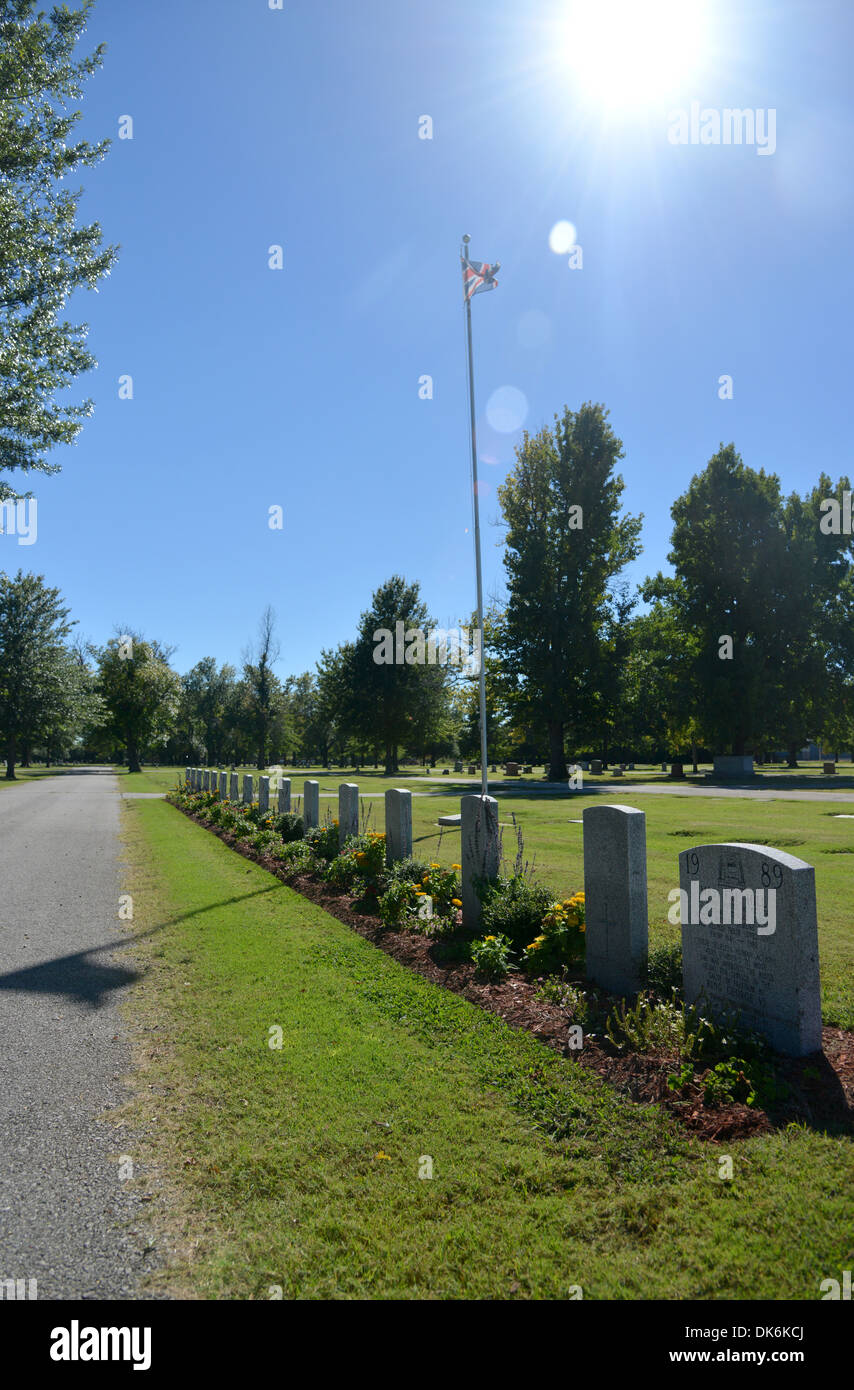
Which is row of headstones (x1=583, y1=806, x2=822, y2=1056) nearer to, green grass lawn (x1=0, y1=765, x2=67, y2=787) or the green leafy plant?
the green leafy plant

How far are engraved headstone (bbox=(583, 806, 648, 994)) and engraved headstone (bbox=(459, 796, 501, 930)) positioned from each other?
6.13 ft

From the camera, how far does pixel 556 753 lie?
3881cm

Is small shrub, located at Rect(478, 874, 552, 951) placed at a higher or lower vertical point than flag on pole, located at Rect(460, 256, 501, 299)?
lower

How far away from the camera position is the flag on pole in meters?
10.4

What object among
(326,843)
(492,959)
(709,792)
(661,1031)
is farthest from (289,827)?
(709,792)

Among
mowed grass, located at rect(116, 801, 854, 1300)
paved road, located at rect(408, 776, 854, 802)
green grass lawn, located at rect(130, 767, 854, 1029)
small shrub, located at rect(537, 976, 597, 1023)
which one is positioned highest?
small shrub, located at rect(537, 976, 597, 1023)

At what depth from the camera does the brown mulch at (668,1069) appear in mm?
3611

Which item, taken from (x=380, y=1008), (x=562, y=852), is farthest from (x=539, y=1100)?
(x=562, y=852)

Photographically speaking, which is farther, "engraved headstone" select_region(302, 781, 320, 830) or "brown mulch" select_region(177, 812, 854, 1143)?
"engraved headstone" select_region(302, 781, 320, 830)

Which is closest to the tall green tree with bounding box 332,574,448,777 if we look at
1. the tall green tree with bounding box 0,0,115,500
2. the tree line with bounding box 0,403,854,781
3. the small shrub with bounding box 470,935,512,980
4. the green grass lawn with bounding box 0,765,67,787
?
the tree line with bounding box 0,403,854,781

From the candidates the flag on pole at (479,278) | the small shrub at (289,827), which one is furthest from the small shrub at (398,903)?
the flag on pole at (479,278)

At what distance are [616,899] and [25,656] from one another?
52.6 m

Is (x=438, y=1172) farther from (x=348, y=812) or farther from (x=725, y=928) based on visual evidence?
(x=348, y=812)

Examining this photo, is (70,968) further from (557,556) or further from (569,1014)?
(557,556)
